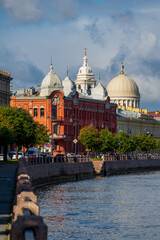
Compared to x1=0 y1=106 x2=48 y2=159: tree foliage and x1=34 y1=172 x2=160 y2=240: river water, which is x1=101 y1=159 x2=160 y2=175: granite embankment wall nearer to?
x1=0 y1=106 x2=48 y2=159: tree foliage

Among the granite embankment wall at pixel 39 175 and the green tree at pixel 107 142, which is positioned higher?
the green tree at pixel 107 142

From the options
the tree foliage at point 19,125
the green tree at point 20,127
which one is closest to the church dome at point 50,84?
the tree foliage at point 19,125

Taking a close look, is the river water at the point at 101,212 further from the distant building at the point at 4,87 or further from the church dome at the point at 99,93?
the church dome at the point at 99,93

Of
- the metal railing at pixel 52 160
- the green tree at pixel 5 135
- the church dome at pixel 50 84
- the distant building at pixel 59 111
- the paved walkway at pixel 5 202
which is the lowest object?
the paved walkway at pixel 5 202

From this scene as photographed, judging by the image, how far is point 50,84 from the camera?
162 metres

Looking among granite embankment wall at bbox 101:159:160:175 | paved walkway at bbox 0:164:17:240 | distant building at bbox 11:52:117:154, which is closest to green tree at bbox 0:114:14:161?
granite embankment wall at bbox 101:159:160:175

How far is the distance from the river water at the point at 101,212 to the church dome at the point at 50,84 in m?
94.5

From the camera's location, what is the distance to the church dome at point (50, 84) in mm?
160500

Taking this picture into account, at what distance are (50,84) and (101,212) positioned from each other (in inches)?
4695

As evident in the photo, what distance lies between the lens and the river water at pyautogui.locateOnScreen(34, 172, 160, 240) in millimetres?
33500

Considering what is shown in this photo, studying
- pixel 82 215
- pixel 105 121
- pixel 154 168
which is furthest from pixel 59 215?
pixel 105 121

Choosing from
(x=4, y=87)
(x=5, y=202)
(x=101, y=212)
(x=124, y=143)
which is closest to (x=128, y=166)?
(x=124, y=143)

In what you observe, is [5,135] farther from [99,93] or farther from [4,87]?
[99,93]

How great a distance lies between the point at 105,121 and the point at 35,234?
168375 millimetres
